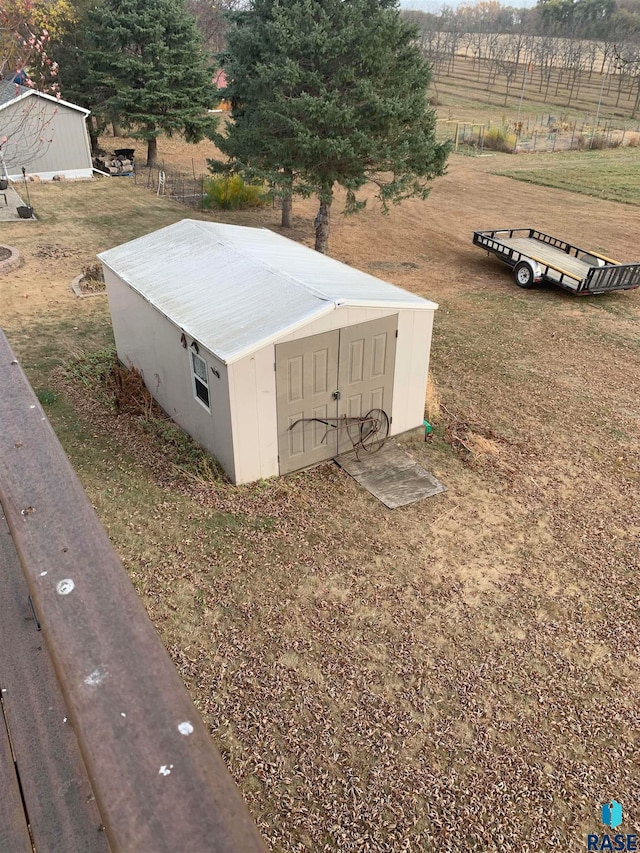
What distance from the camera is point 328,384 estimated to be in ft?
27.7

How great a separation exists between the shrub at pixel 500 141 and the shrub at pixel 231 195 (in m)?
20.6

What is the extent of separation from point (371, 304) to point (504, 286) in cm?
1037

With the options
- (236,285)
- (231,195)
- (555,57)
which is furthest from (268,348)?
(555,57)

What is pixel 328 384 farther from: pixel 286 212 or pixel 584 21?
pixel 584 21

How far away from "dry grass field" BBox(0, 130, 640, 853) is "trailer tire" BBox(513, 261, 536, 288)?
15.1 feet

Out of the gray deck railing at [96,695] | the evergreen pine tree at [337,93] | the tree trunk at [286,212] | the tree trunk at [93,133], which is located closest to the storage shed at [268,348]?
the gray deck railing at [96,695]

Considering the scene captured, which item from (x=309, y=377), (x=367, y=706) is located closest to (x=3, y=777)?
(x=367, y=706)

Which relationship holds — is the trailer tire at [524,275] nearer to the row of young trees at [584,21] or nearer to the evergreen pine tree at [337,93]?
the evergreen pine tree at [337,93]

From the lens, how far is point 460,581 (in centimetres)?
696

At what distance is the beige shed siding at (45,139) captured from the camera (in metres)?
25.8

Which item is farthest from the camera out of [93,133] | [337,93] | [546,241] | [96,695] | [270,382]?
[93,133]

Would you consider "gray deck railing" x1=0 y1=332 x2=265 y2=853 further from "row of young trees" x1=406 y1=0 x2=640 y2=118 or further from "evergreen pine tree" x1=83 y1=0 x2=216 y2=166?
"row of young trees" x1=406 y1=0 x2=640 y2=118

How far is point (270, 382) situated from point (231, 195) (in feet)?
60.9

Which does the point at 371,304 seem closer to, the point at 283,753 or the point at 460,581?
the point at 460,581
